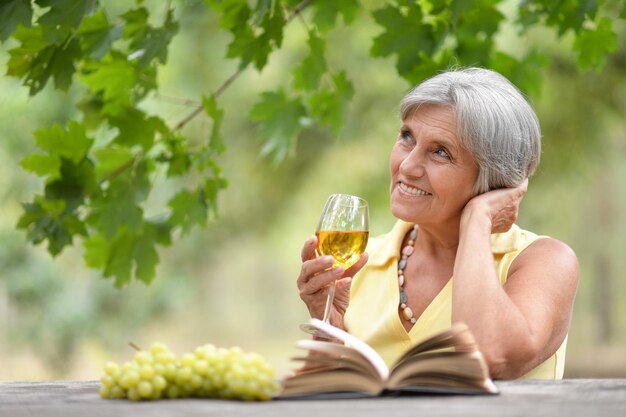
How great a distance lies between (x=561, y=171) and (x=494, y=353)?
21.9 ft

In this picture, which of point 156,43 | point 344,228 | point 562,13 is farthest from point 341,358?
point 562,13

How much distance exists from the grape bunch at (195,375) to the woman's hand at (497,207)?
0.88 metres

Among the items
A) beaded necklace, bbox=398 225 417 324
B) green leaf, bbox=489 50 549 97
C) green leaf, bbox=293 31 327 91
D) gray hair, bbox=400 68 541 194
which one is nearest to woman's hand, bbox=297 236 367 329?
beaded necklace, bbox=398 225 417 324

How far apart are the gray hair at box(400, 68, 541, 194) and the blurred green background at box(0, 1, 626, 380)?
5136mm

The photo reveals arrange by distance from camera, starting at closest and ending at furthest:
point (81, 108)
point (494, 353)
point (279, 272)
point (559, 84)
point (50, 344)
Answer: point (494, 353) → point (81, 108) → point (559, 84) → point (50, 344) → point (279, 272)

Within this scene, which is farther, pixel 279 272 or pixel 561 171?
pixel 279 272

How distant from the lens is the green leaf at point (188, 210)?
3453 millimetres

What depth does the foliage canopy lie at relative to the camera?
9.97 feet

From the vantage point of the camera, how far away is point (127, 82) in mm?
3279

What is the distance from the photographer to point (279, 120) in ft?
12.2

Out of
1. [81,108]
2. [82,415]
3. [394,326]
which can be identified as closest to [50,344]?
[81,108]

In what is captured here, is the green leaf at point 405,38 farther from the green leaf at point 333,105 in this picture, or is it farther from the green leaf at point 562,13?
the green leaf at point 562,13

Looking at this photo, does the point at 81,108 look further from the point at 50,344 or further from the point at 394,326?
the point at 50,344

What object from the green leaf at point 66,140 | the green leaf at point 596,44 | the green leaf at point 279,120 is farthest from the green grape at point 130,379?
the green leaf at point 596,44
